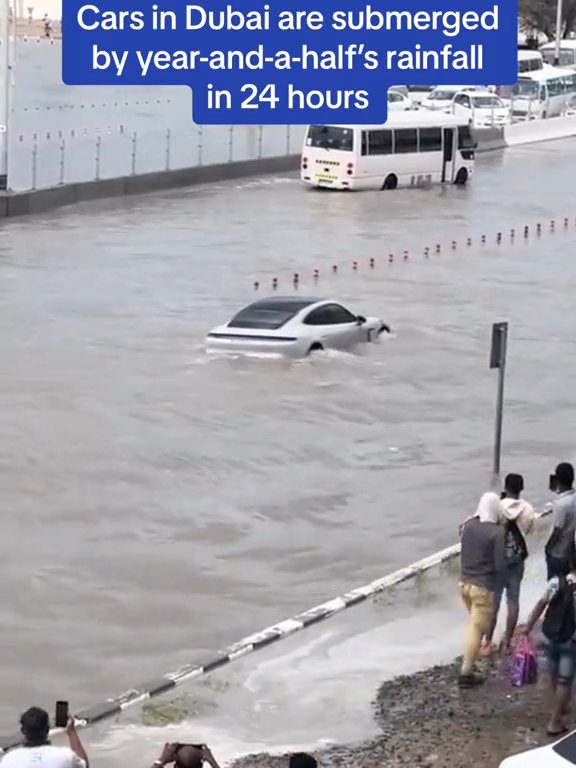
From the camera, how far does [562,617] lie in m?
11.0

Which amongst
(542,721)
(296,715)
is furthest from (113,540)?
(542,721)

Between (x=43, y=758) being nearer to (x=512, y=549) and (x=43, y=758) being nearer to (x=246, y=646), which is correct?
(x=512, y=549)

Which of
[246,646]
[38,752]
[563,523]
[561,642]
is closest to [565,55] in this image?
[246,646]

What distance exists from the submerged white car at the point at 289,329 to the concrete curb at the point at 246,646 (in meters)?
10.2

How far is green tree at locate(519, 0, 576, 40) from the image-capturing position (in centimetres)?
11125

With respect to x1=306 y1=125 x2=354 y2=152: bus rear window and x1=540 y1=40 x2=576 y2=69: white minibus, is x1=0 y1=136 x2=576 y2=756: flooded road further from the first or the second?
x1=540 y1=40 x2=576 y2=69: white minibus

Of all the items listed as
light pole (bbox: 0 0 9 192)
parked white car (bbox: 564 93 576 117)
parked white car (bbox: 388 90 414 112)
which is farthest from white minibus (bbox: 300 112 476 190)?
parked white car (bbox: 564 93 576 117)

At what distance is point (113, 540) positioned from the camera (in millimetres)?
17234

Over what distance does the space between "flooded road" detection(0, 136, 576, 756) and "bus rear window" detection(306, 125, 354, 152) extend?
21.0 feet

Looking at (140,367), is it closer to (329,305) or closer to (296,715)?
(329,305)

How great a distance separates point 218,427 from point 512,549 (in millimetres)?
10491

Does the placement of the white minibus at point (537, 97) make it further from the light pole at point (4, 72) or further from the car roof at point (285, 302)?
the car roof at point (285, 302)

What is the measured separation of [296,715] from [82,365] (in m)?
14.6

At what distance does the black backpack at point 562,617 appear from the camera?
11.0m
